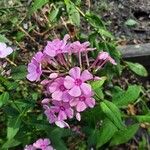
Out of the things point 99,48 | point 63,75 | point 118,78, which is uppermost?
point 63,75

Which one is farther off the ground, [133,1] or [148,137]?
[133,1]

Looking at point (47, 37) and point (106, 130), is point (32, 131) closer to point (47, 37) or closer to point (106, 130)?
point (106, 130)

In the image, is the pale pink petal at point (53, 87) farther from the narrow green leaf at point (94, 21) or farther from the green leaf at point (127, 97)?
the narrow green leaf at point (94, 21)

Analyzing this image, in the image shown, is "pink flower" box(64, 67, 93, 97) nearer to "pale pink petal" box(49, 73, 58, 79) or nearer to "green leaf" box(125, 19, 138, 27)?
"pale pink petal" box(49, 73, 58, 79)

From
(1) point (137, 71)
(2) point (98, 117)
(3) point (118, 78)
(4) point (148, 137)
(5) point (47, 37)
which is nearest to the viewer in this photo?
(2) point (98, 117)

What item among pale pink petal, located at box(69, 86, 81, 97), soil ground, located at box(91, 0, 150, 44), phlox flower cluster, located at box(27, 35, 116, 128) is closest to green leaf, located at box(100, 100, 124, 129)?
phlox flower cluster, located at box(27, 35, 116, 128)

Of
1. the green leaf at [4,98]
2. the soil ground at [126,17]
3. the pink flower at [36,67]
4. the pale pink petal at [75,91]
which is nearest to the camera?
the pale pink petal at [75,91]

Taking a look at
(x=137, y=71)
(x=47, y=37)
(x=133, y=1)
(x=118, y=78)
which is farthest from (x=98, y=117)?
(x=133, y=1)

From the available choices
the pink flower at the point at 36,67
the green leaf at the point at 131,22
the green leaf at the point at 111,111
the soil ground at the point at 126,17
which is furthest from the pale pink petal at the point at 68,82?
the green leaf at the point at 131,22

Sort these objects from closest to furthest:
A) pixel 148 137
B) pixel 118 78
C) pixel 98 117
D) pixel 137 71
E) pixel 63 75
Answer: pixel 63 75
pixel 98 117
pixel 137 71
pixel 148 137
pixel 118 78
